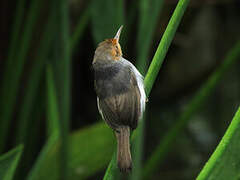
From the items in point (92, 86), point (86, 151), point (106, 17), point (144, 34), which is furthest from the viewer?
point (92, 86)

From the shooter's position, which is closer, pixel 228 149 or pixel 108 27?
pixel 228 149

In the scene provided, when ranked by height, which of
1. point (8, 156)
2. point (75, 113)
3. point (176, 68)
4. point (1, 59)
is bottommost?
point (75, 113)

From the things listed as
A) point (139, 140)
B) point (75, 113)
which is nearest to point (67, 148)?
point (139, 140)

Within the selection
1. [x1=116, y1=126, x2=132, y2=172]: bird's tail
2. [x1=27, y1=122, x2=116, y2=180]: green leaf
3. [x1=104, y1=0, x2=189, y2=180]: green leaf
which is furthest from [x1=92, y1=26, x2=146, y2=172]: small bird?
[x1=27, y1=122, x2=116, y2=180]: green leaf

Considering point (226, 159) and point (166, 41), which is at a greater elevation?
point (166, 41)

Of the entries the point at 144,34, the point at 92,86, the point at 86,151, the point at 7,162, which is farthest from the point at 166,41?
the point at 92,86

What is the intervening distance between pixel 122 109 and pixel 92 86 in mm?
1422

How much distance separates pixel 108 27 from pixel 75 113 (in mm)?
1257

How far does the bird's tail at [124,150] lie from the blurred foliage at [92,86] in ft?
0.23

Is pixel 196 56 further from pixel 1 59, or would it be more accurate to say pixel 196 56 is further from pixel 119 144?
pixel 119 144

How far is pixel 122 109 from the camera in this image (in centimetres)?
99

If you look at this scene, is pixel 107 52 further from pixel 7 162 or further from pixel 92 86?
pixel 92 86

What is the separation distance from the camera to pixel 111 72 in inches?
43.3

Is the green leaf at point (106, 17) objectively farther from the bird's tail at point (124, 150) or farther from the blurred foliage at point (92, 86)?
the bird's tail at point (124, 150)
